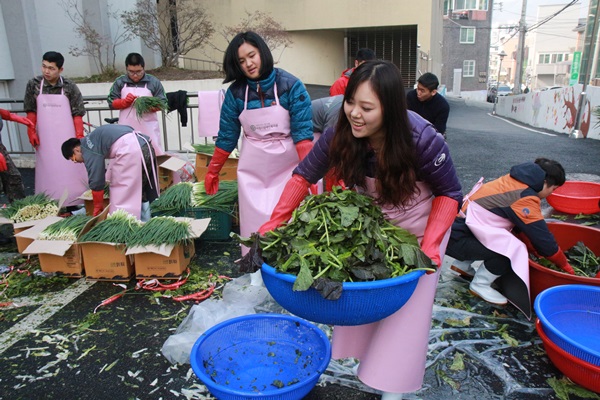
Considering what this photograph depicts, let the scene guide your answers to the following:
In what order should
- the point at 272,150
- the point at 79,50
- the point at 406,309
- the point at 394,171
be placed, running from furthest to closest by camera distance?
1. the point at 79,50
2. the point at 272,150
3. the point at 406,309
4. the point at 394,171

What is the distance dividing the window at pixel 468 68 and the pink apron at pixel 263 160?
168 ft

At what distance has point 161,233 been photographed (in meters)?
3.81

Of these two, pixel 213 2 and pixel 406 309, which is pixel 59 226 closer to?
pixel 406 309

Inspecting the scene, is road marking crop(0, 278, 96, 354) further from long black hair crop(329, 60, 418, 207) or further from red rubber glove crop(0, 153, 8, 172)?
long black hair crop(329, 60, 418, 207)

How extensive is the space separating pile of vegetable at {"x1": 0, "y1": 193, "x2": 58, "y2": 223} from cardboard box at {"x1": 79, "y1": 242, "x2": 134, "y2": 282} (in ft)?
3.42

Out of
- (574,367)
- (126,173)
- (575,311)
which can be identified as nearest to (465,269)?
(575,311)

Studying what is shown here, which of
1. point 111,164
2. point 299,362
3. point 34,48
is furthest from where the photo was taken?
point 34,48

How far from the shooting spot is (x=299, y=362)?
8.13 feet

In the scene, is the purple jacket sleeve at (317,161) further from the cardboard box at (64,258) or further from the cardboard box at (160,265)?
the cardboard box at (64,258)

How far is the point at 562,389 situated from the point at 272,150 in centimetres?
243

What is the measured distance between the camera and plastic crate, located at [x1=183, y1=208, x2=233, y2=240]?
4.76m

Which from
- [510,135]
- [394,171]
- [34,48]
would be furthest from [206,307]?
[510,135]

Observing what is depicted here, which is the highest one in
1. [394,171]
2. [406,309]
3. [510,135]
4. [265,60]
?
[265,60]

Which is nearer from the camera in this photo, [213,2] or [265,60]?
[265,60]
